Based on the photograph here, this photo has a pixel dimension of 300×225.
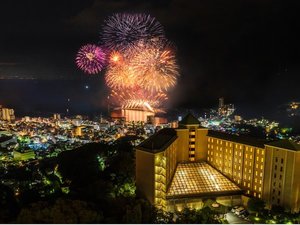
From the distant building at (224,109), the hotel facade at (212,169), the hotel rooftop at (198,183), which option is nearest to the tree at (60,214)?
the hotel facade at (212,169)

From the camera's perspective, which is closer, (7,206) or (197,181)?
(7,206)

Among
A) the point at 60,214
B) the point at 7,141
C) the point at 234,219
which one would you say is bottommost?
the point at 7,141

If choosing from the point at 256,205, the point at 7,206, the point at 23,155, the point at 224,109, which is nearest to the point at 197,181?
the point at 256,205

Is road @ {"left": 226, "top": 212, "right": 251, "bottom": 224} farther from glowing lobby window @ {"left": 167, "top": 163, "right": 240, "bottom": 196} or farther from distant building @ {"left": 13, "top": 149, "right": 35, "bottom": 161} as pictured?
distant building @ {"left": 13, "top": 149, "right": 35, "bottom": 161}

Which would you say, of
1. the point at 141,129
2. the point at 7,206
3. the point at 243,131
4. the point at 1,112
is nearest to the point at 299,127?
the point at 243,131

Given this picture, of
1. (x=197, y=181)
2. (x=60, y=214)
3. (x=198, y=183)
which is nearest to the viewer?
(x=60, y=214)

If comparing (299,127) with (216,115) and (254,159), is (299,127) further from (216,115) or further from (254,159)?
(254,159)

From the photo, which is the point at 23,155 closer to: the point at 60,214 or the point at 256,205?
the point at 60,214

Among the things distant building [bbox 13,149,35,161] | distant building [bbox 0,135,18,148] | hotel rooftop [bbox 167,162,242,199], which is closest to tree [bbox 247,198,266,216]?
hotel rooftop [bbox 167,162,242,199]
